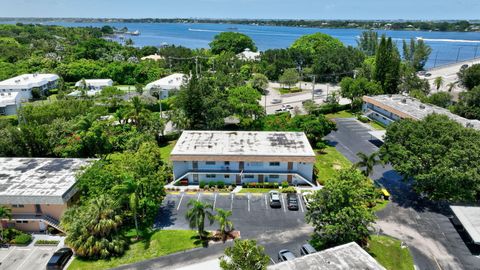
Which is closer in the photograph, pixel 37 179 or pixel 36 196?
pixel 36 196

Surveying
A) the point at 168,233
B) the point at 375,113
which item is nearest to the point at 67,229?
the point at 168,233

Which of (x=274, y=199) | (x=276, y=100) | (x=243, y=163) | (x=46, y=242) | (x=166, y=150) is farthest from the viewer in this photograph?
(x=276, y=100)

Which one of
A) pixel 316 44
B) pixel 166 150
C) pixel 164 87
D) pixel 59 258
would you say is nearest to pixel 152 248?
pixel 59 258

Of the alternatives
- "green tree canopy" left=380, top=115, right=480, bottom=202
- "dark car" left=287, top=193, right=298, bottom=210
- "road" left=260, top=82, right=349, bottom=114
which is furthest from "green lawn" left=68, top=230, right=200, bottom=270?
"road" left=260, top=82, right=349, bottom=114

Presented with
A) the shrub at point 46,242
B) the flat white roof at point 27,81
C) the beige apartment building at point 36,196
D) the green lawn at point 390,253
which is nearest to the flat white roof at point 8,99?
the flat white roof at point 27,81

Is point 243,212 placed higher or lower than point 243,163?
lower

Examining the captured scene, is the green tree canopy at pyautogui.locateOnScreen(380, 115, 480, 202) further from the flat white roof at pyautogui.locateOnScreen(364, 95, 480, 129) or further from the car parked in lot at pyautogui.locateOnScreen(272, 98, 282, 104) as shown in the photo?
the car parked in lot at pyautogui.locateOnScreen(272, 98, 282, 104)

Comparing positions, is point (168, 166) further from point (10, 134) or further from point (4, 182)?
point (10, 134)

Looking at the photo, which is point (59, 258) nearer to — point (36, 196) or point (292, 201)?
point (36, 196)
